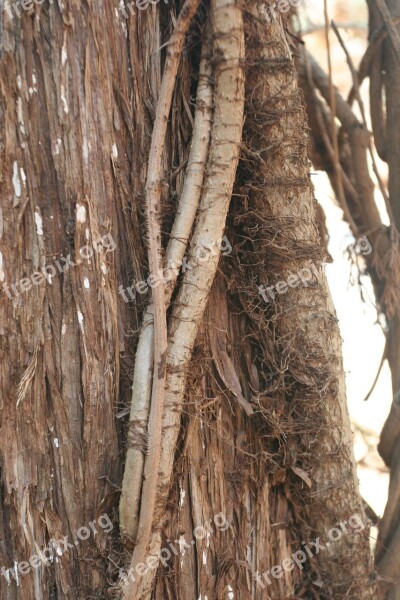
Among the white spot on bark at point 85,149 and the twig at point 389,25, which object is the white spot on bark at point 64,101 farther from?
the twig at point 389,25

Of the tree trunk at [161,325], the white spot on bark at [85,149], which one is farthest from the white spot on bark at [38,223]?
the white spot on bark at [85,149]

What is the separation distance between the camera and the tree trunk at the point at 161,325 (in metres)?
1.03

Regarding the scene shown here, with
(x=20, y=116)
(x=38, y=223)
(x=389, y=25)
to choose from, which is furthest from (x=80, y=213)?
(x=389, y=25)

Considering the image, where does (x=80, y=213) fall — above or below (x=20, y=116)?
below

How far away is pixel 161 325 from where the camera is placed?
104cm

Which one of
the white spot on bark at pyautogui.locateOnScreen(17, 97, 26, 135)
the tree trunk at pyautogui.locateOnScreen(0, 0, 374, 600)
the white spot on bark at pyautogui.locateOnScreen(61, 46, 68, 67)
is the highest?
the white spot on bark at pyautogui.locateOnScreen(61, 46, 68, 67)

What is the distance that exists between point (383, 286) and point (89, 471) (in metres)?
0.88

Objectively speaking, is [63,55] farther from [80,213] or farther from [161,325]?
[161,325]

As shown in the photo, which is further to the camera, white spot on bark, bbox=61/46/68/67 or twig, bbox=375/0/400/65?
twig, bbox=375/0/400/65

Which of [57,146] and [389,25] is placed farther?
[389,25]

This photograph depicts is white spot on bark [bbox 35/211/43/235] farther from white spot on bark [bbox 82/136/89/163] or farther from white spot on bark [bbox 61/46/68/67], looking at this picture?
white spot on bark [bbox 61/46/68/67]

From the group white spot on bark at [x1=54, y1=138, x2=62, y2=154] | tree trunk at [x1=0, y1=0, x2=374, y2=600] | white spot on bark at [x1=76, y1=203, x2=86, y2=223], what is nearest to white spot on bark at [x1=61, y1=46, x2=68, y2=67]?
tree trunk at [x1=0, y1=0, x2=374, y2=600]

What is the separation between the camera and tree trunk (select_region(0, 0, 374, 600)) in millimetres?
1025

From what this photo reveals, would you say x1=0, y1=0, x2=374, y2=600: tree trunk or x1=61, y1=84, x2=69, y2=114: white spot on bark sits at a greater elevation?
x1=61, y1=84, x2=69, y2=114: white spot on bark
